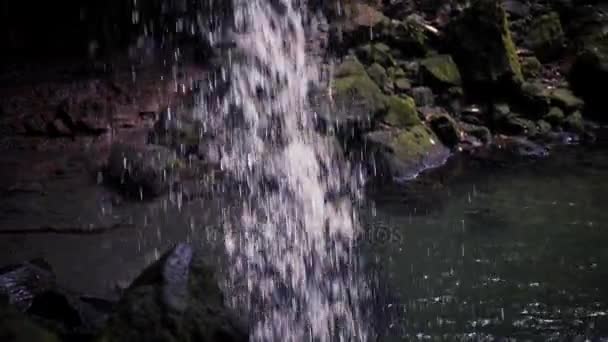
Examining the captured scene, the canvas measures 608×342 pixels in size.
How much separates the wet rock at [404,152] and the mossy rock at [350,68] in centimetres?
125

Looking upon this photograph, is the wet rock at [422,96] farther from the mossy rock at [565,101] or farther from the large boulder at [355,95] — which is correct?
the mossy rock at [565,101]

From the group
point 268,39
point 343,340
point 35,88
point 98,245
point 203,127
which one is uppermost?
point 268,39

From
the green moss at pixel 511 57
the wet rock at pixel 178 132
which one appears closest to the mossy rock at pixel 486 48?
the green moss at pixel 511 57

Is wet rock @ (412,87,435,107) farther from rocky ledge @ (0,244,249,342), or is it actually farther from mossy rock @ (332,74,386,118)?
rocky ledge @ (0,244,249,342)

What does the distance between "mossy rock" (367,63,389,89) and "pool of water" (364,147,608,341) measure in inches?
82.7

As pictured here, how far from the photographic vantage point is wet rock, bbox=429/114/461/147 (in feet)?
34.1

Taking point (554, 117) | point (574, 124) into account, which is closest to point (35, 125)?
point (554, 117)

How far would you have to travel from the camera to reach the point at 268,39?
11172 millimetres

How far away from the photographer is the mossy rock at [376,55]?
36.9 feet

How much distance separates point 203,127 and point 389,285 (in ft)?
13.8

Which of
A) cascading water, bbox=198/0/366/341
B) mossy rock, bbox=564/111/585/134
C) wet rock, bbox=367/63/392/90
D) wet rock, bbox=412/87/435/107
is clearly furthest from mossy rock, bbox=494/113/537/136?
cascading water, bbox=198/0/366/341

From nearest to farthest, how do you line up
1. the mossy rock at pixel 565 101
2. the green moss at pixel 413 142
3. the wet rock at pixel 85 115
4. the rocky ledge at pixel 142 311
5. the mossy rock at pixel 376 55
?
the rocky ledge at pixel 142 311
the wet rock at pixel 85 115
the green moss at pixel 413 142
the mossy rock at pixel 376 55
the mossy rock at pixel 565 101

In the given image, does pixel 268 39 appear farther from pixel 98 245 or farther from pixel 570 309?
pixel 570 309

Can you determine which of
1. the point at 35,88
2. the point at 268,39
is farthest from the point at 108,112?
the point at 268,39
